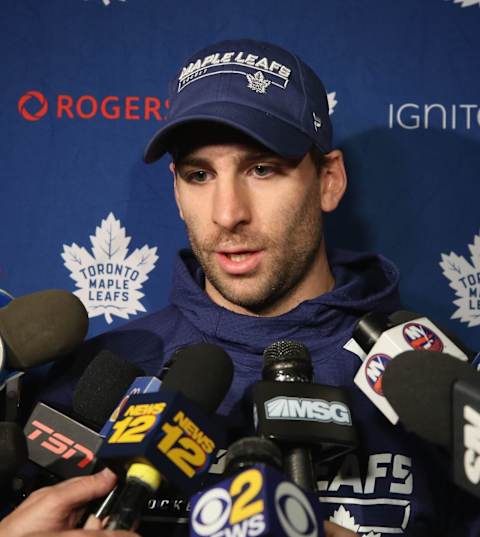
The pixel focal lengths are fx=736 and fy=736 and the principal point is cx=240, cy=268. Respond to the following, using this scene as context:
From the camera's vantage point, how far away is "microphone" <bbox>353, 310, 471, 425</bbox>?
3.09 ft

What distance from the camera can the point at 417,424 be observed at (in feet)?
2.42

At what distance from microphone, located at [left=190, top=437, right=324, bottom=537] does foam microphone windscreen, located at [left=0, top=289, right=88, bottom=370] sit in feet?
1.34

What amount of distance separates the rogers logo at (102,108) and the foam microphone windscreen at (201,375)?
2.73ft

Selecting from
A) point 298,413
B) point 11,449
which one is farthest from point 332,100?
point 11,449

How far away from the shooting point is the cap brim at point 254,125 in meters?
1.23

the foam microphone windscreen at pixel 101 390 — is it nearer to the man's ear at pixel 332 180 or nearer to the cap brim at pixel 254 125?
the cap brim at pixel 254 125

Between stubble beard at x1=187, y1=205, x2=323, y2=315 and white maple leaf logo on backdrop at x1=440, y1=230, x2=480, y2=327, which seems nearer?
stubble beard at x1=187, y1=205, x2=323, y2=315

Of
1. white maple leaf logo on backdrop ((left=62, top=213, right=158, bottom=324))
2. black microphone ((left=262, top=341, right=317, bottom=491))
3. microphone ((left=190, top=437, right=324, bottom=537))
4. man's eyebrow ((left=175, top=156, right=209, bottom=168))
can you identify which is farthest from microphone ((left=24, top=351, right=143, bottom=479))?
Answer: white maple leaf logo on backdrop ((left=62, top=213, right=158, bottom=324))

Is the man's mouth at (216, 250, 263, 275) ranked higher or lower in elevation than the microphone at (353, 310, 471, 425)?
higher

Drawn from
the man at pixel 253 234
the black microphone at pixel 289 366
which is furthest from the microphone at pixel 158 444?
the man at pixel 253 234

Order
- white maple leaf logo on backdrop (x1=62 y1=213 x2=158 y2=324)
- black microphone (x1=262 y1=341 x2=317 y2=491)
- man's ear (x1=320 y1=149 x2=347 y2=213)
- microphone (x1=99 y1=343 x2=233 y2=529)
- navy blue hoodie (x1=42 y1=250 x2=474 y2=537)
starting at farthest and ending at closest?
1. white maple leaf logo on backdrop (x1=62 y1=213 x2=158 y2=324)
2. man's ear (x1=320 y1=149 x2=347 y2=213)
3. navy blue hoodie (x1=42 y1=250 x2=474 y2=537)
4. black microphone (x1=262 y1=341 x2=317 y2=491)
5. microphone (x1=99 y1=343 x2=233 y2=529)

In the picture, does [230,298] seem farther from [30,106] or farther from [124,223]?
[30,106]

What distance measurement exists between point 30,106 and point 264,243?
690 millimetres

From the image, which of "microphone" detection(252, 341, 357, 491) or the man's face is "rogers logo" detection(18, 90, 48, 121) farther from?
"microphone" detection(252, 341, 357, 491)
